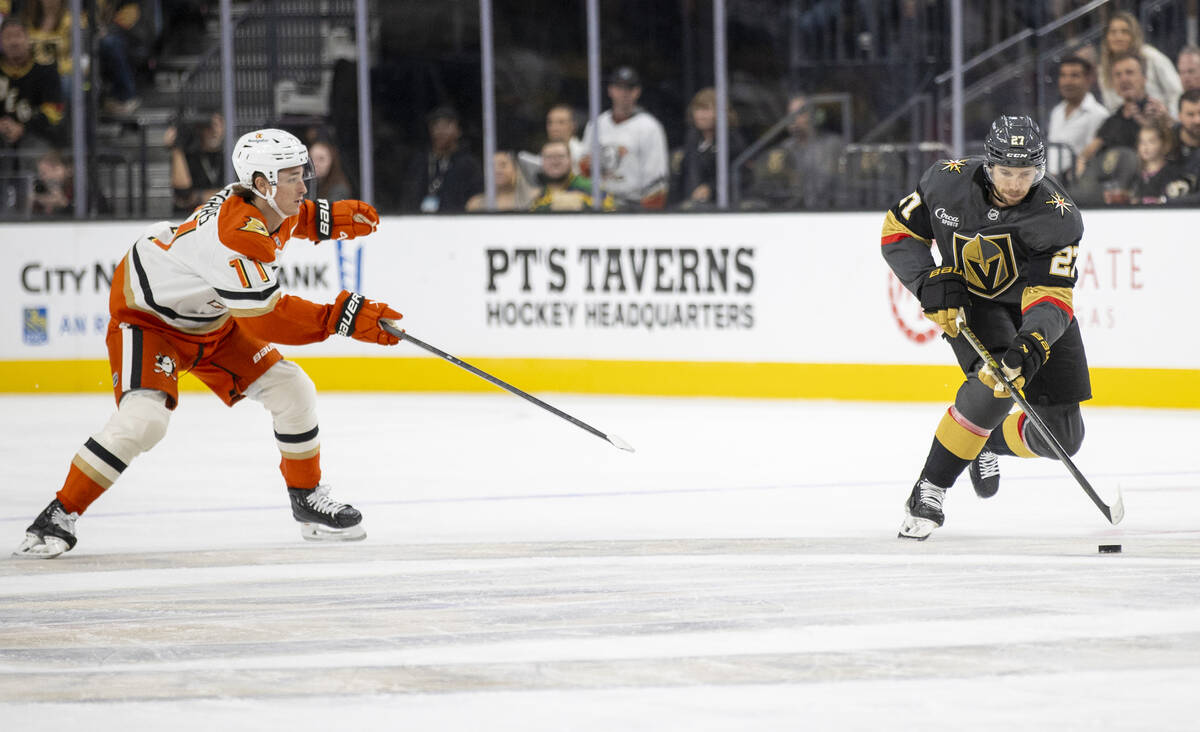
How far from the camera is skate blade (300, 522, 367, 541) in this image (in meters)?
4.84

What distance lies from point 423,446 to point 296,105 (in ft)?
10.7

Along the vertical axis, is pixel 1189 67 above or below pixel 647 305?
above

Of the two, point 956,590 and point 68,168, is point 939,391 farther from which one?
point 68,168

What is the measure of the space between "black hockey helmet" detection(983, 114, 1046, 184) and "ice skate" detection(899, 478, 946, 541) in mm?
858

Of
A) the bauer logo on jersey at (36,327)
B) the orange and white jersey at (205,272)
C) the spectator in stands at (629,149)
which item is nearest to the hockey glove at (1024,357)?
the orange and white jersey at (205,272)

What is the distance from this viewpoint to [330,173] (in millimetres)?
9281

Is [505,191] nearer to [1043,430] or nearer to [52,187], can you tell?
[52,187]

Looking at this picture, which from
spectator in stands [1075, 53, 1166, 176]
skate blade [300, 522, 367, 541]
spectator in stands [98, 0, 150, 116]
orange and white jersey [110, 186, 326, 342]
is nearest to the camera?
orange and white jersey [110, 186, 326, 342]

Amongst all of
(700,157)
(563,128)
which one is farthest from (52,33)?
(700,157)

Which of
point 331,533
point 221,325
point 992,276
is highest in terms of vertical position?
point 992,276

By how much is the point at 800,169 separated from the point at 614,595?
16.3 ft

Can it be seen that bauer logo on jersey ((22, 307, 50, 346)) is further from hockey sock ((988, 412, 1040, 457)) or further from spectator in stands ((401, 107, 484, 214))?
hockey sock ((988, 412, 1040, 457))

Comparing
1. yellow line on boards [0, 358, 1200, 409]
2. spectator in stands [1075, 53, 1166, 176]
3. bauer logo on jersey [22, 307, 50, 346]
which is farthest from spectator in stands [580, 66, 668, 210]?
bauer logo on jersey [22, 307, 50, 346]

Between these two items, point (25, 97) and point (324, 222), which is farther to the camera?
point (25, 97)
